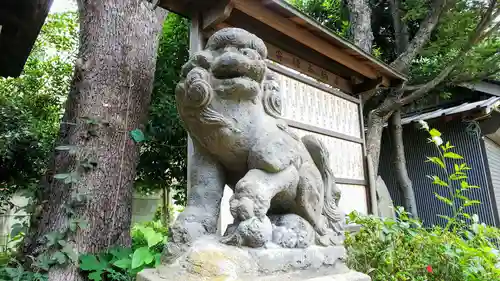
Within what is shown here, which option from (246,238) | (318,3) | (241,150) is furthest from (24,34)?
(318,3)

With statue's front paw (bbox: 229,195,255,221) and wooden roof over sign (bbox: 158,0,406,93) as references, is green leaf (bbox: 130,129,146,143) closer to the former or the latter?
wooden roof over sign (bbox: 158,0,406,93)

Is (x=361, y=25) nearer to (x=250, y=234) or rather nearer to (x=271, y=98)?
(x=271, y=98)

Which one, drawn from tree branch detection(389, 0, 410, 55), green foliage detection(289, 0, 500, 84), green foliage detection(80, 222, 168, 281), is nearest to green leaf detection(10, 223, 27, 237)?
green foliage detection(80, 222, 168, 281)

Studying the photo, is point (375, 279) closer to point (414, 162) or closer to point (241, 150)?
point (241, 150)

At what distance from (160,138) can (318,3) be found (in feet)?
18.1

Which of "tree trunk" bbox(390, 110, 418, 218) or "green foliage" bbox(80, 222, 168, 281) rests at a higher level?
"tree trunk" bbox(390, 110, 418, 218)

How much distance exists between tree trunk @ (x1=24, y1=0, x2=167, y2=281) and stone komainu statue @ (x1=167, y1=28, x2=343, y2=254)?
63.3 inches

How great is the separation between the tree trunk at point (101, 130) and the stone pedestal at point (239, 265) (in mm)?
1616

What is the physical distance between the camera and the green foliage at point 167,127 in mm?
3826

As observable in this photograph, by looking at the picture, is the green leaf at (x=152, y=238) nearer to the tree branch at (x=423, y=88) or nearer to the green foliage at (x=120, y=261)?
the green foliage at (x=120, y=261)

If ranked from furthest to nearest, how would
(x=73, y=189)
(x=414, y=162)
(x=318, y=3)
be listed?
(x=318, y=3) → (x=414, y=162) → (x=73, y=189)

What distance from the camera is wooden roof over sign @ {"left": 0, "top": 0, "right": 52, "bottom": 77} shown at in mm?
3643

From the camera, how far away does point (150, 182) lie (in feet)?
15.2

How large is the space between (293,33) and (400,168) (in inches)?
141
